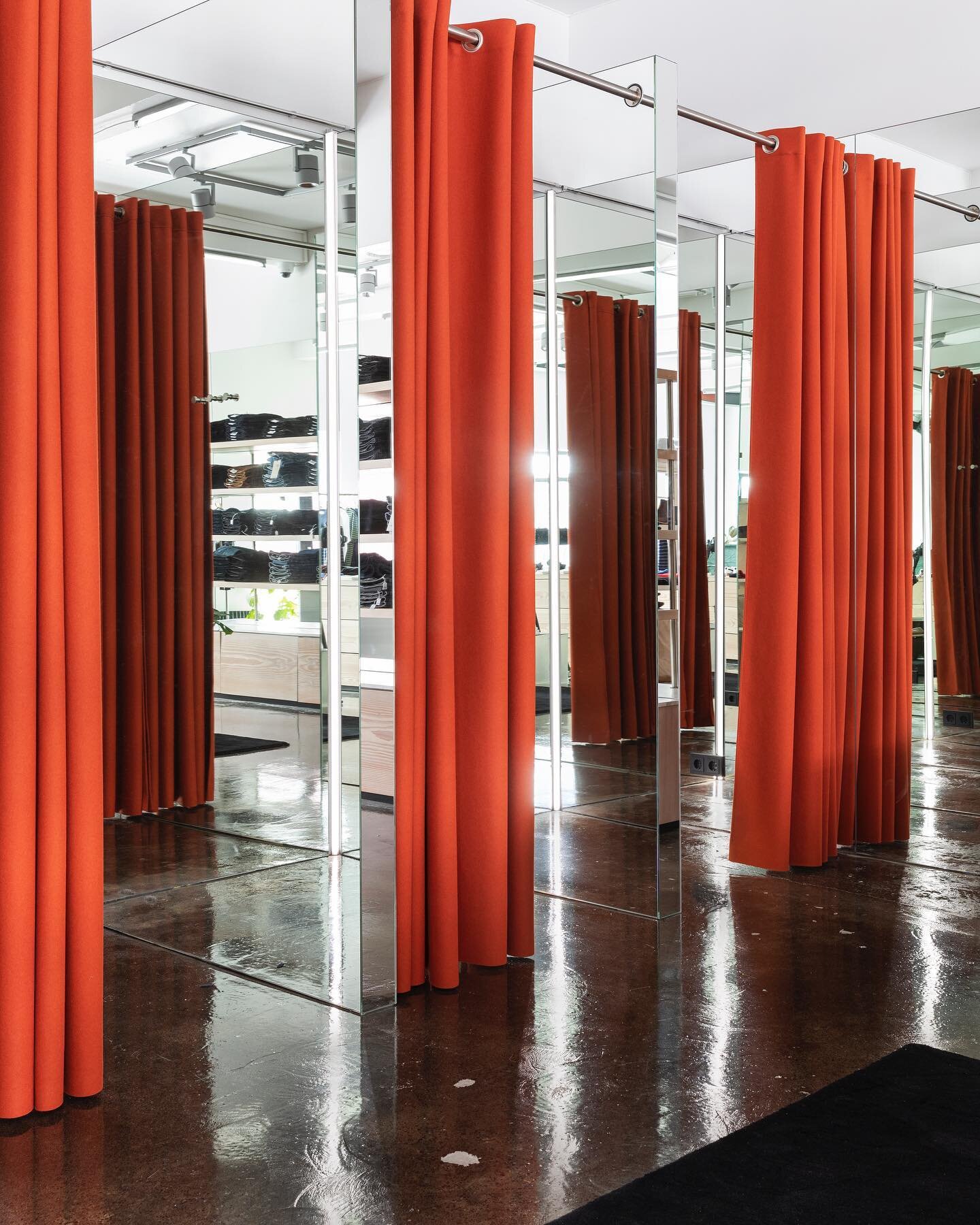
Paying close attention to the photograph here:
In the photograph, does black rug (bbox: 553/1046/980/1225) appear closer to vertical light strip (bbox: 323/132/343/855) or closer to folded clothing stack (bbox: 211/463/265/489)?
vertical light strip (bbox: 323/132/343/855)

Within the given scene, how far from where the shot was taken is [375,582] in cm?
292

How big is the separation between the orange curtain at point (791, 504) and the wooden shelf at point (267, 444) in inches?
60.0

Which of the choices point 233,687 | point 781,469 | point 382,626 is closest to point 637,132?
point 781,469

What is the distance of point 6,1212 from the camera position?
2064 mm

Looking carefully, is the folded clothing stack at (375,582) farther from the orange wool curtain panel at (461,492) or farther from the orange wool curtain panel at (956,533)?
the orange wool curtain panel at (956,533)

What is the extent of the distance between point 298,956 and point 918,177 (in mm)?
3740

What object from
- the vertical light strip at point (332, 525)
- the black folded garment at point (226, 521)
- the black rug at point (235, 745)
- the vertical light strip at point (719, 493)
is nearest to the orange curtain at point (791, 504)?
the vertical light strip at point (719, 493)

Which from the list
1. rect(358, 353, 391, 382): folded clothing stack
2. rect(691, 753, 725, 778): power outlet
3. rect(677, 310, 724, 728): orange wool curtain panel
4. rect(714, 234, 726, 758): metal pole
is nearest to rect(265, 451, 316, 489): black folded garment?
rect(358, 353, 391, 382): folded clothing stack

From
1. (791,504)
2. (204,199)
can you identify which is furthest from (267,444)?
(791,504)

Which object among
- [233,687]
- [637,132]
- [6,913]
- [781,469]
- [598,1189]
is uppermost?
[637,132]

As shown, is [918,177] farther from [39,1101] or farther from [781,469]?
[39,1101]

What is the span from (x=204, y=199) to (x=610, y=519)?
149 centimetres

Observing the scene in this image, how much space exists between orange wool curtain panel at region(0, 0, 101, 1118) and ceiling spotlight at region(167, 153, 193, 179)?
4.19 ft

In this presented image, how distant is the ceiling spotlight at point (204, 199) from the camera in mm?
3656
